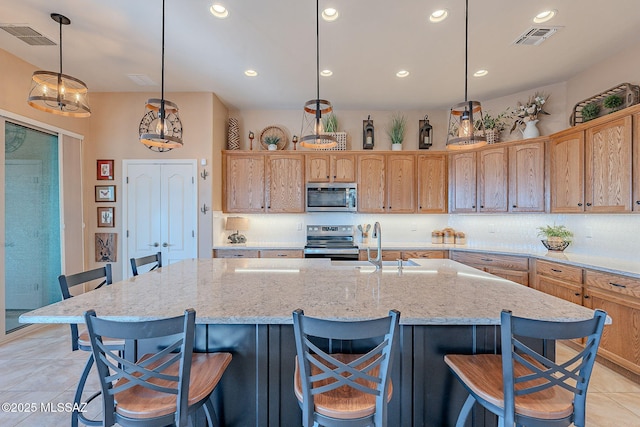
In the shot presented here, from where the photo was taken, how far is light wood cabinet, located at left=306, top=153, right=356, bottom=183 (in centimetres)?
456

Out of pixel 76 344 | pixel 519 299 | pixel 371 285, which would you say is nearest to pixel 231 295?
pixel 371 285

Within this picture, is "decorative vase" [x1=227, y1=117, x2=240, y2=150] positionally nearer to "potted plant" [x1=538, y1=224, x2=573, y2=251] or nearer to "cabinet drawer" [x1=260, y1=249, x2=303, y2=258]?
"cabinet drawer" [x1=260, y1=249, x2=303, y2=258]

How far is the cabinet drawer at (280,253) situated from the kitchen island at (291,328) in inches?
100

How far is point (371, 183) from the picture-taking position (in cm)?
457

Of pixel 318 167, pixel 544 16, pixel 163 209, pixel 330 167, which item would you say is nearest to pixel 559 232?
pixel 544 16

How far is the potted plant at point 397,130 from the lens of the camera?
4715 mm

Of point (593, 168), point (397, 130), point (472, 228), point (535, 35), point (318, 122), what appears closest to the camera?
point (318, 122)

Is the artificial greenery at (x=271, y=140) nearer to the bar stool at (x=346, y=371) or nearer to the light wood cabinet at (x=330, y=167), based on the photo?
the light wood cabinet at (x=330, y=167)

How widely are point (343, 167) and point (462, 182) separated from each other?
1.84 m

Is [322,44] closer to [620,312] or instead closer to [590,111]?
[590,111]

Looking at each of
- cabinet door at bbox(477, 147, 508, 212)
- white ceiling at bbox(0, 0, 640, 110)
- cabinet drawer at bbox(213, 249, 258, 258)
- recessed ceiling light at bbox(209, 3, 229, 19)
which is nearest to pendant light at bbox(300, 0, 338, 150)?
white ceiling at bbox(0, 0, 640, 110)

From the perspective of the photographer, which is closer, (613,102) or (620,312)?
(620,312)

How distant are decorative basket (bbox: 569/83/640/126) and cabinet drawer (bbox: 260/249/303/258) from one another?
385 centimetres

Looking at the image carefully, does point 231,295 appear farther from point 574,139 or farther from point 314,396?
point 574,139
